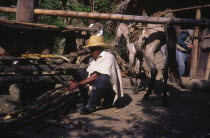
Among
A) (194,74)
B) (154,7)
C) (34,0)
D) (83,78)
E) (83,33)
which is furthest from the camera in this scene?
(154,7)

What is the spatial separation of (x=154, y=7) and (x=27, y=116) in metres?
7.83

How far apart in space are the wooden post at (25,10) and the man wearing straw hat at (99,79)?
1.66m

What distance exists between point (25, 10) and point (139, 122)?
3584 mm

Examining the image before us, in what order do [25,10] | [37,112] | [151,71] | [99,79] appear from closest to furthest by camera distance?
1. [37,112]
2. [99,79]
3. [25,10]
4. [151,71]

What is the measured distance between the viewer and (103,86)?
421 cm

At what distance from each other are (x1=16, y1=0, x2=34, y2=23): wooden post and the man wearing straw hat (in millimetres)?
1664

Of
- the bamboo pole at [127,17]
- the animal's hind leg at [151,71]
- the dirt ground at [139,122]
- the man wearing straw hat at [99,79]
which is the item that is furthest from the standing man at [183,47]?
the man wearing straw hat at [99,79]

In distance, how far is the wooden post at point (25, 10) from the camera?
4.86 meters

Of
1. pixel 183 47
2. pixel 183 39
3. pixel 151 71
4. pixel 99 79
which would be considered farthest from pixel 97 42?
pixel 183 47

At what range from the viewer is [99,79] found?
4.25m

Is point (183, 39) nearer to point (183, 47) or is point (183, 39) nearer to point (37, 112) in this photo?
point (183, 47)

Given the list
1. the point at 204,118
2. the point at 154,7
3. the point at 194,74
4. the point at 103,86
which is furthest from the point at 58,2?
the point at 204,118

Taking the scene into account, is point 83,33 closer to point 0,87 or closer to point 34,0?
point 34,0

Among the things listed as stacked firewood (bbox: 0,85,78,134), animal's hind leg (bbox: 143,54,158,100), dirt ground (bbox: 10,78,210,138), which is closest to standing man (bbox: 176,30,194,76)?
dirt ground (bbox: 10,78,210,138)
